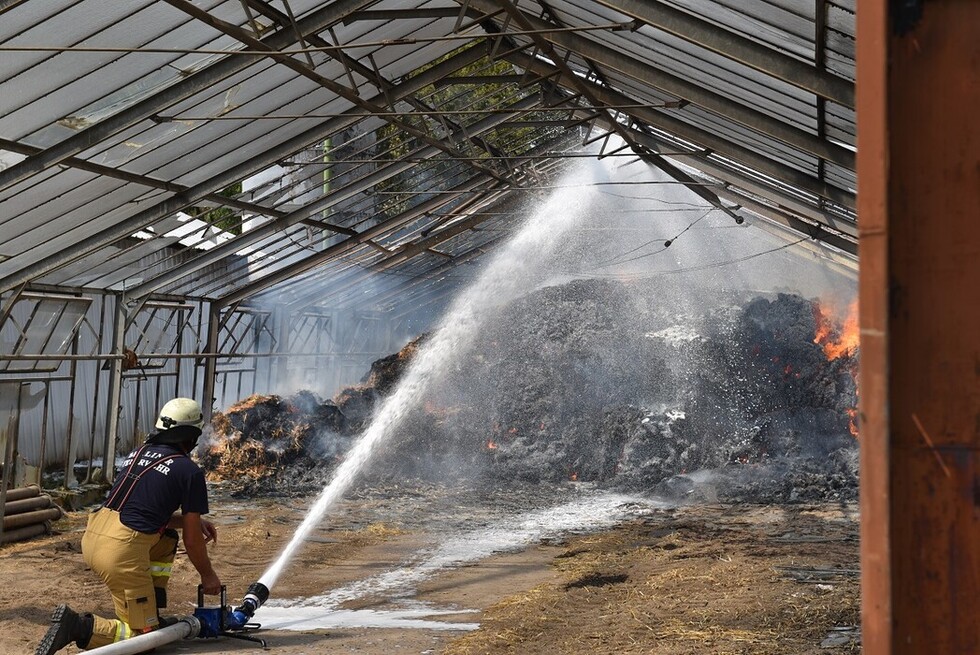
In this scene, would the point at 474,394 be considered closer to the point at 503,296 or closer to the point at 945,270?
the point at 503,296

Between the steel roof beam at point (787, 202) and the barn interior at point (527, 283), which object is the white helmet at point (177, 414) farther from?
the steel roof beam at point (787, 202)

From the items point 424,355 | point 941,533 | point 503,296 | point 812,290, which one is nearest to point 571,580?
point 941,533

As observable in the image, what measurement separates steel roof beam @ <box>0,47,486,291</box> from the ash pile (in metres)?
6.01

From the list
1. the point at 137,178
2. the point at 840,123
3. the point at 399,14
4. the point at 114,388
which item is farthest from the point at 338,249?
the point at 840,123

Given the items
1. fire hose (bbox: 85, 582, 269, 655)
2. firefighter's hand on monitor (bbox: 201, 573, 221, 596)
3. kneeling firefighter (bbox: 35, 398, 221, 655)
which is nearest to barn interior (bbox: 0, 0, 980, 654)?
fire hose (bbox: 85, 582, 269, 655)

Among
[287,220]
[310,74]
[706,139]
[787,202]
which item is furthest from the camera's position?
[287,220]

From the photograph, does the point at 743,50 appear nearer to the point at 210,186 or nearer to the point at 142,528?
the point at 142,528

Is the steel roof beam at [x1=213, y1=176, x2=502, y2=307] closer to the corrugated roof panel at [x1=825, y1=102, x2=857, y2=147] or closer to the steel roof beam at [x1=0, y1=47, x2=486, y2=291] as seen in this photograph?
the steel roof beam at [x1=0, y1=47, x2=486, y2=291]

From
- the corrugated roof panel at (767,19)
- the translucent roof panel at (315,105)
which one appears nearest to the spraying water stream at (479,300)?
the translucent roof panel at (315,105)

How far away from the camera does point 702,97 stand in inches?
432

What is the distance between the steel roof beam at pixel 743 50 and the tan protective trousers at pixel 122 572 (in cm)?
627

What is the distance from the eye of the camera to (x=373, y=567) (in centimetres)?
1086

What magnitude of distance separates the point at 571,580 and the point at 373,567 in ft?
8.04

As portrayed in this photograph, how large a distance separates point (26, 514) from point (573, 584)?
7.63 meters
